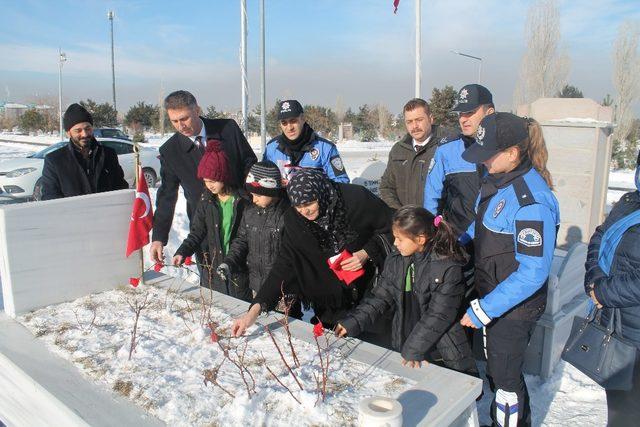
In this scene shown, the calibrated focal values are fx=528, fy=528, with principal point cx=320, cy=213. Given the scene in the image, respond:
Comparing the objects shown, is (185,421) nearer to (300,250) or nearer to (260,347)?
(260,347)

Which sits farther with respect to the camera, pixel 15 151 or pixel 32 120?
pixel 32 120

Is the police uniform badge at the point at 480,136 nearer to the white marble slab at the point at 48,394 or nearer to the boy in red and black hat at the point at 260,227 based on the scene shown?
the boy in red and black hat at the point at 260,227

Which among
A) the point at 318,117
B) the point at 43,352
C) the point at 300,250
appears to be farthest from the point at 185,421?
the point at 318,117

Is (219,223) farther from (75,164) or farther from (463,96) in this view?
(463,96)

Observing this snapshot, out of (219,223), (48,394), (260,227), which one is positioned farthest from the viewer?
(219,223)

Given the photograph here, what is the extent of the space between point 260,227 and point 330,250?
1.69ft

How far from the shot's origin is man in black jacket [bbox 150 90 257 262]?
3.48 metres

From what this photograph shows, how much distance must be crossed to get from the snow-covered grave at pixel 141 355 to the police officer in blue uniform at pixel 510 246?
414mm

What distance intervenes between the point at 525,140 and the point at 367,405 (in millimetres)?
1349

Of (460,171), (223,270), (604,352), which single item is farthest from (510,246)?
(223,270)

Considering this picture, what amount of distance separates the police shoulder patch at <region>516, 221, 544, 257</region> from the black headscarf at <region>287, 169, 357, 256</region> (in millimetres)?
909

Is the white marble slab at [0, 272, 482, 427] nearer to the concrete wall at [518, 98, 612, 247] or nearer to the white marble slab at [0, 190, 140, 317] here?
the white marble slab at [0, 190, 140, 317]

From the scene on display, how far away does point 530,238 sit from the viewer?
2.12m

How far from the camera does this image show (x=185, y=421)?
1.73 metres
